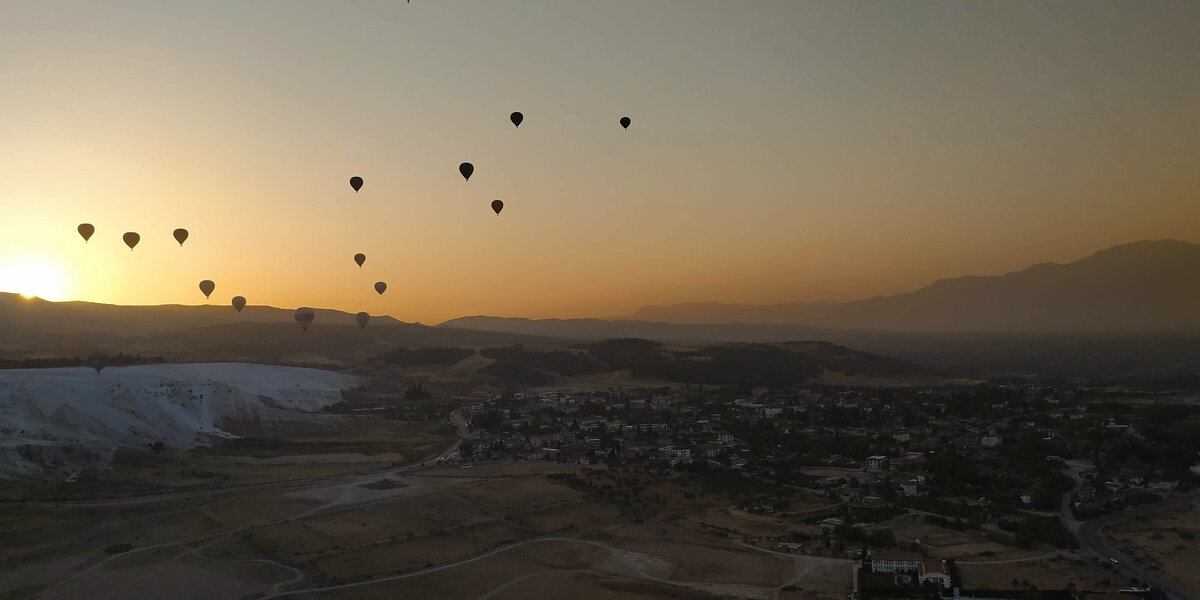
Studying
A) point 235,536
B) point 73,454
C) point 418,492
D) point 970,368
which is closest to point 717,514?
point 418,492

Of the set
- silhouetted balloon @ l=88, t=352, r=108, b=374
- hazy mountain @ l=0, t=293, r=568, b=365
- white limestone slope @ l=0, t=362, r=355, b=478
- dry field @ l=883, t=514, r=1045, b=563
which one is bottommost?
dry field @ l=883, t=514, r=1045, b=563

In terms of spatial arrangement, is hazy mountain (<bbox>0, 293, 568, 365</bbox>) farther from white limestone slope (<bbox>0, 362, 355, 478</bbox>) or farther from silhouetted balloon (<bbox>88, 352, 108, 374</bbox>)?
white limestone slope (<bbox>0, 362, 355, 478</bbox>)

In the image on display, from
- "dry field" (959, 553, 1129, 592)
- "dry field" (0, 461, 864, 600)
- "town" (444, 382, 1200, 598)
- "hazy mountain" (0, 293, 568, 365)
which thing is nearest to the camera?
"dry field" (959, 553, 1129, 592)

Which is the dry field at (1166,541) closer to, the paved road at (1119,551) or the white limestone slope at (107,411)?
the paved road at (1119,551)

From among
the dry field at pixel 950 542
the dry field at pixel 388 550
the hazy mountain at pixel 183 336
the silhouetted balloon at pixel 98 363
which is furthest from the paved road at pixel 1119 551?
the hazy mountain at pixel 183 336

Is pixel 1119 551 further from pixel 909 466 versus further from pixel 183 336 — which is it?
pixel 183 336

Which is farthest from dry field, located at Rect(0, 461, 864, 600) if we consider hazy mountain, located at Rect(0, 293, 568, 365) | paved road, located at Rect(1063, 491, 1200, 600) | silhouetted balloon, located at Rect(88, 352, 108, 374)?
hazy mountain, located at Rect(0, 293, 568, 365)

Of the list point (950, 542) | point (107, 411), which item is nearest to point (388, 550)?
point (950, 542)
